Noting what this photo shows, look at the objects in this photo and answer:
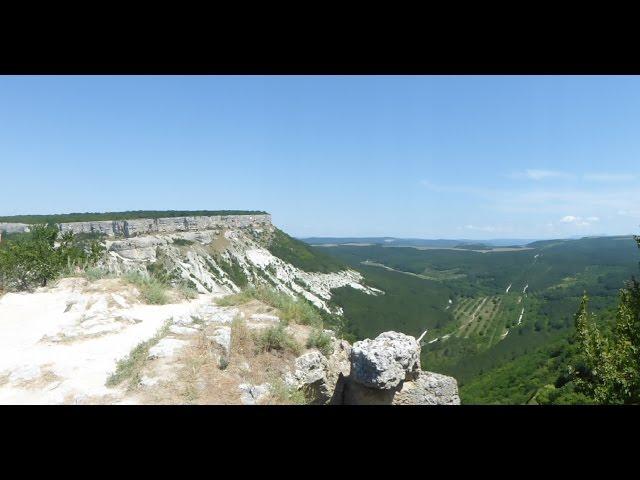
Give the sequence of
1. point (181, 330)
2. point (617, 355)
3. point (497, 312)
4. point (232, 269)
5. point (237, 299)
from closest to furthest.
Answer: point (181, 330) → point (617, 355) → point (237, 299) → point (232, 269) → point (497, 312)

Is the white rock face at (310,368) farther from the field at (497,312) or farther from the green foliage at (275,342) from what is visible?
the field at (497,312)

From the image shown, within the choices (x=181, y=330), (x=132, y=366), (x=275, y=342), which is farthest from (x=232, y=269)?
(x=132, y=366)

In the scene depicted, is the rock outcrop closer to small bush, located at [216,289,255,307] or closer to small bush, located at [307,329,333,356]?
small bush, located at [307,329,333,356]

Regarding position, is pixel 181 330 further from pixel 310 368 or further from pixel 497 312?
pixel 497 312

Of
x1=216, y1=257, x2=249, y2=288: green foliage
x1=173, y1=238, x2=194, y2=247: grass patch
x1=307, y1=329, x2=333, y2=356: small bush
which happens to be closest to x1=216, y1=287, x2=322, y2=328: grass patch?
x1=307, y1=329, x2=333, y2=356: small bush
